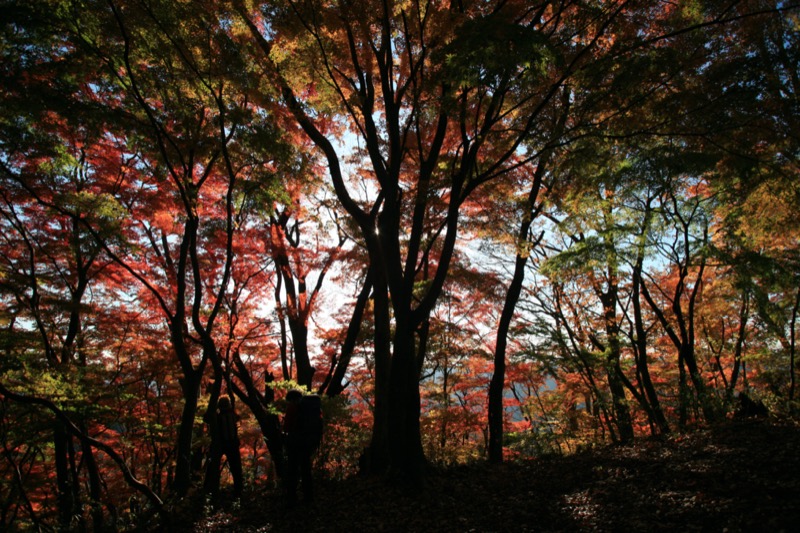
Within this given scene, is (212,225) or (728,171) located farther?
(212,225)

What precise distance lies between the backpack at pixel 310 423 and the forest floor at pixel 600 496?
2.99 feet

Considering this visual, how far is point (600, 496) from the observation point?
4426mm

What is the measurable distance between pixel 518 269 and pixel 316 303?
595cm

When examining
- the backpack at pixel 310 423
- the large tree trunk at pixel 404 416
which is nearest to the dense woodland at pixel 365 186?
the large tree trunk at pixel 404 416

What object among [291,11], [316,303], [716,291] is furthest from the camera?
[316,303]

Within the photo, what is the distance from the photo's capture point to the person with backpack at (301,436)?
5004mm

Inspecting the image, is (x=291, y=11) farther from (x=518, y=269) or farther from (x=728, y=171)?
(x=728, y=171)

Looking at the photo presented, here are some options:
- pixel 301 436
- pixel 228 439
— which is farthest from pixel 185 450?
pixel 301 436

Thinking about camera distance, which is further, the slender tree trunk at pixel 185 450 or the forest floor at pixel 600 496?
the slender tree trunk at pixel 185 450

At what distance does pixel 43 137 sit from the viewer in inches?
245

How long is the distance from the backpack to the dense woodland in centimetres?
120

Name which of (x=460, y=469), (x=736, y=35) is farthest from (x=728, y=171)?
(x=460, y=469)

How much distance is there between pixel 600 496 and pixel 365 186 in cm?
850

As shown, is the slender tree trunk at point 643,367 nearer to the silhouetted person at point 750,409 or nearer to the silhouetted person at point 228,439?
the silhouetted person at point 750,409
